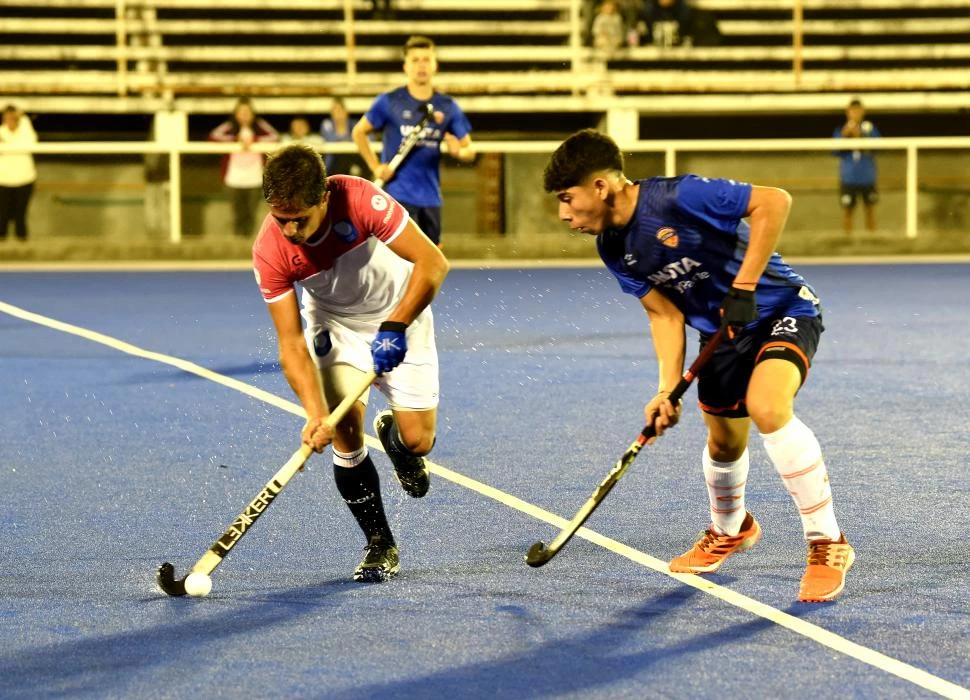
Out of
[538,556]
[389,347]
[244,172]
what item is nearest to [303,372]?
[389,347]

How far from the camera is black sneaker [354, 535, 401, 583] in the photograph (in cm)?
513

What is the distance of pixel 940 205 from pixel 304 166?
569 inches

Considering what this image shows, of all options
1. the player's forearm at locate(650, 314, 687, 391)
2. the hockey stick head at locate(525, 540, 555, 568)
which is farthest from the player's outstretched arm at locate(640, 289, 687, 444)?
the hockey stick head at locate(525, 540, 555, 568)

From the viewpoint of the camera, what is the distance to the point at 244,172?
17172 mm

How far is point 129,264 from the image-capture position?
1777 cm

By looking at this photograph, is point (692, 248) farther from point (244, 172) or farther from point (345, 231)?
point (244, 172)

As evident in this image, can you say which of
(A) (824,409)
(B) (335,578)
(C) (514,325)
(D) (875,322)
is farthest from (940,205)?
(B) (335,578)

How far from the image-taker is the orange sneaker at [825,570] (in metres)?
4.79

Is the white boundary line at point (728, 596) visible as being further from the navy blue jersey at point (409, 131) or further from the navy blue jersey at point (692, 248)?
the navy blue jersey at point (409, 131)

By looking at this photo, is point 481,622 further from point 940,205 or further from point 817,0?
point 817,0

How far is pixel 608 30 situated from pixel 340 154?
15.8 feet

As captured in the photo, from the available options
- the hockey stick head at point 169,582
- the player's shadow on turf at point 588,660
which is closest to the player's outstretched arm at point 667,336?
the player's shadow on turf at point 588,660

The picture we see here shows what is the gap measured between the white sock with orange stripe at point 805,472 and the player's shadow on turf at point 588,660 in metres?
0.48

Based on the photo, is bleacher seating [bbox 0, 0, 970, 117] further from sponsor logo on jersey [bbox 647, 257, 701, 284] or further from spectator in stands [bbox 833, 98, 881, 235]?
sponsor logo on jersey [bbox 647, 257, 701, 284]
